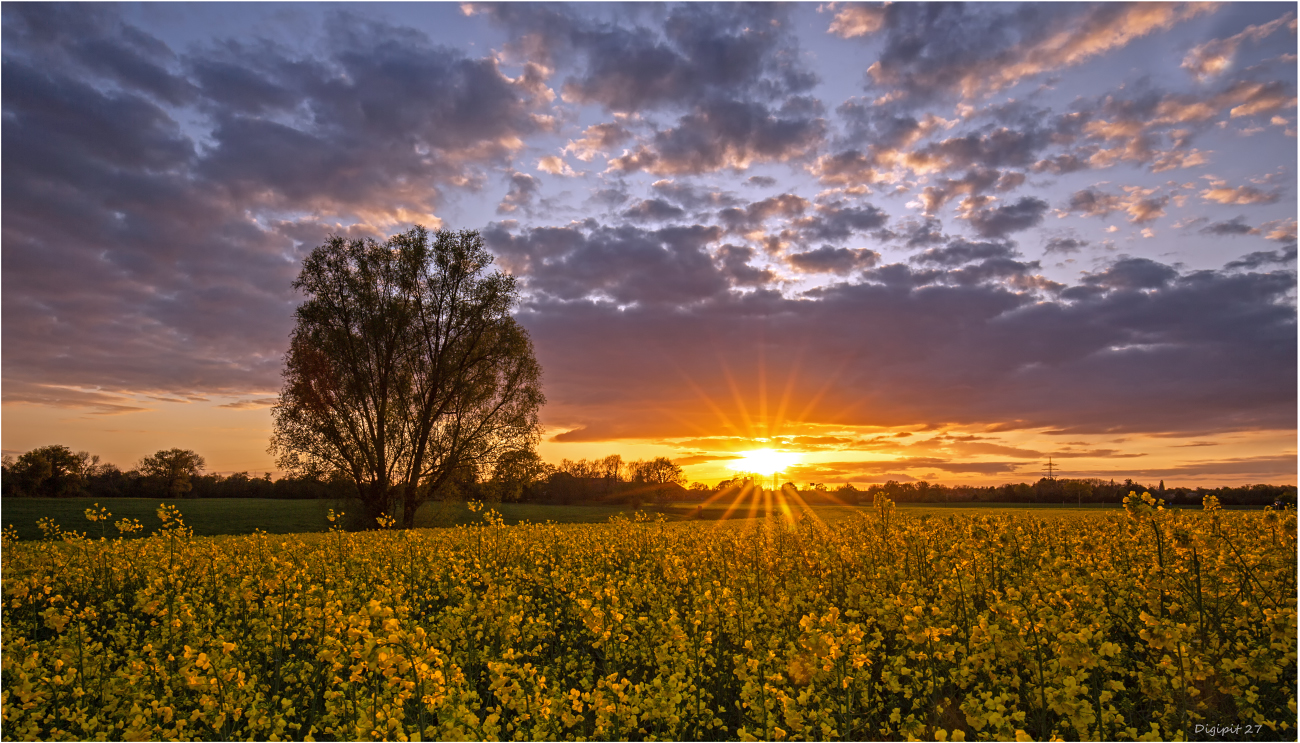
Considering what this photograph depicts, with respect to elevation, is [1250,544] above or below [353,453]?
below

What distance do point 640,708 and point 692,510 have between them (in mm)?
55491

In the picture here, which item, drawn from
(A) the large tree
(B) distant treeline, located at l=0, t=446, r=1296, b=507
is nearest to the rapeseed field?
(A) the large tree

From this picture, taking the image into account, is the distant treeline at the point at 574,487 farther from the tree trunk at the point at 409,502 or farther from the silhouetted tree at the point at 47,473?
the tree trunk at the point at 409,502

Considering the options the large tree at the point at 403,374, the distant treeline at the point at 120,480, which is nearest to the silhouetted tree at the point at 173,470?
the distant treeline at the point at 120,480

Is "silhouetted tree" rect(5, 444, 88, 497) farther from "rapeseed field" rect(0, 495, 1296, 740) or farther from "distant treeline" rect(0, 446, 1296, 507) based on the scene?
"rapeseed field" rect(0, 495, 1296, 740)

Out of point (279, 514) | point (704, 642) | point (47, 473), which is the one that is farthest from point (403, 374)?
point (47, 473)

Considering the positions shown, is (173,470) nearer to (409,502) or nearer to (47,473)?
(47,473)

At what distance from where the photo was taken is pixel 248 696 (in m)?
5.57

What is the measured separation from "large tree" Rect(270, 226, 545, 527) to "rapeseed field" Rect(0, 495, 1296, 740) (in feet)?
45.9

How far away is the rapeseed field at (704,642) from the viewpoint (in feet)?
15.5

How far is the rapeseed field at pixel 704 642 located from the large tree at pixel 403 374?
14.0m

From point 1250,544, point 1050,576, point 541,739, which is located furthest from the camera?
point 1250,544

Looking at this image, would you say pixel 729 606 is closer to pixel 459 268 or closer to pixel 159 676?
pixel 159 676

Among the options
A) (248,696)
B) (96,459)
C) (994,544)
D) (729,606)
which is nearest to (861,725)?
(729,606)
